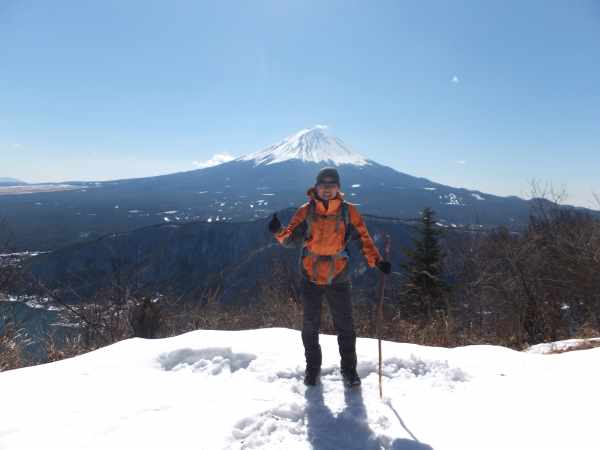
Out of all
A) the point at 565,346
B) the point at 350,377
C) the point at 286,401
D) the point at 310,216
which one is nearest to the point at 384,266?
the point at 310,216

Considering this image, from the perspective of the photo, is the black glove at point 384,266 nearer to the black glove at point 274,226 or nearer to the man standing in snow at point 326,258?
the man standing in snow at point 326,258

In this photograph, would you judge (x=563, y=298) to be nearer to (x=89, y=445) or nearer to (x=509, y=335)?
(x=509, y=335)

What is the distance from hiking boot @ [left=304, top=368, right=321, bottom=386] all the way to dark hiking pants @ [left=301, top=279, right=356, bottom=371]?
0.04 m

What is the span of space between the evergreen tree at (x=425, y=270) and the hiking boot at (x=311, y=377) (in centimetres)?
1552

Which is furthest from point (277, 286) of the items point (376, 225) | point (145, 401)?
point (376, 225)

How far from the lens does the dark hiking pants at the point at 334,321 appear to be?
11.7 ft

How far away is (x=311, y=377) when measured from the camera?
136 inches

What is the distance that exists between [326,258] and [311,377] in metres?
1.21

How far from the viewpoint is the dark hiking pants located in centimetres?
358

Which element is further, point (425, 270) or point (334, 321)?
point (425, 270)

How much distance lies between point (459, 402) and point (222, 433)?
2126 mm

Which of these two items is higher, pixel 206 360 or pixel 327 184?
pixel 327 184

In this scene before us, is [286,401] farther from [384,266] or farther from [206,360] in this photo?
[384,266]

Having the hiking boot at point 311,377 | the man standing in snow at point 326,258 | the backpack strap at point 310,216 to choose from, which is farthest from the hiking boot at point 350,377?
the backpack strap at point 310,216
